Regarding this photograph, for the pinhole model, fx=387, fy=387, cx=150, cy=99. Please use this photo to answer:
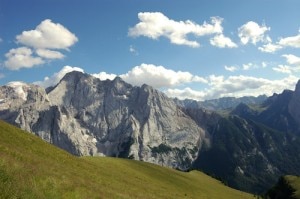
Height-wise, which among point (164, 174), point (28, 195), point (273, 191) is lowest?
point (273, 191)

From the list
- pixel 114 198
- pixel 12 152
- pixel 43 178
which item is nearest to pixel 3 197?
pixel 43 178

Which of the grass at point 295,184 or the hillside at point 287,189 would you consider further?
the hillside at point 287,189

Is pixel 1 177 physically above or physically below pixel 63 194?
above

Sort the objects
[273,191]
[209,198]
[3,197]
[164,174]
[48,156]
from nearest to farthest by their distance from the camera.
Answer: [3,197] < [48,156] < [209,198] < [164,174] < [273,191]

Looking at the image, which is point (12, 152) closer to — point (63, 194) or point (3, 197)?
point (63, 194)

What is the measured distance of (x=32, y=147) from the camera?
4788cm

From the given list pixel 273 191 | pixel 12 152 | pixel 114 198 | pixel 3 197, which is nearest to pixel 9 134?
pixel 12 152

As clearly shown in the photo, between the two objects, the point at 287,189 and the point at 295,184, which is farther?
the point at 287,189

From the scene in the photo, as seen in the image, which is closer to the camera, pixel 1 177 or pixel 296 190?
pixel 1 177

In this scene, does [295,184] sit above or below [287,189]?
above

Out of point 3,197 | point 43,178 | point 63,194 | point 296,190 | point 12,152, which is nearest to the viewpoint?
point 3,197

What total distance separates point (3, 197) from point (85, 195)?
12.3 m

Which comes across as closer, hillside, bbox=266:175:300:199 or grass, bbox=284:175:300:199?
grass, bbox=284:175:300:199

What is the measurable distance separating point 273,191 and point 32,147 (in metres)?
148
